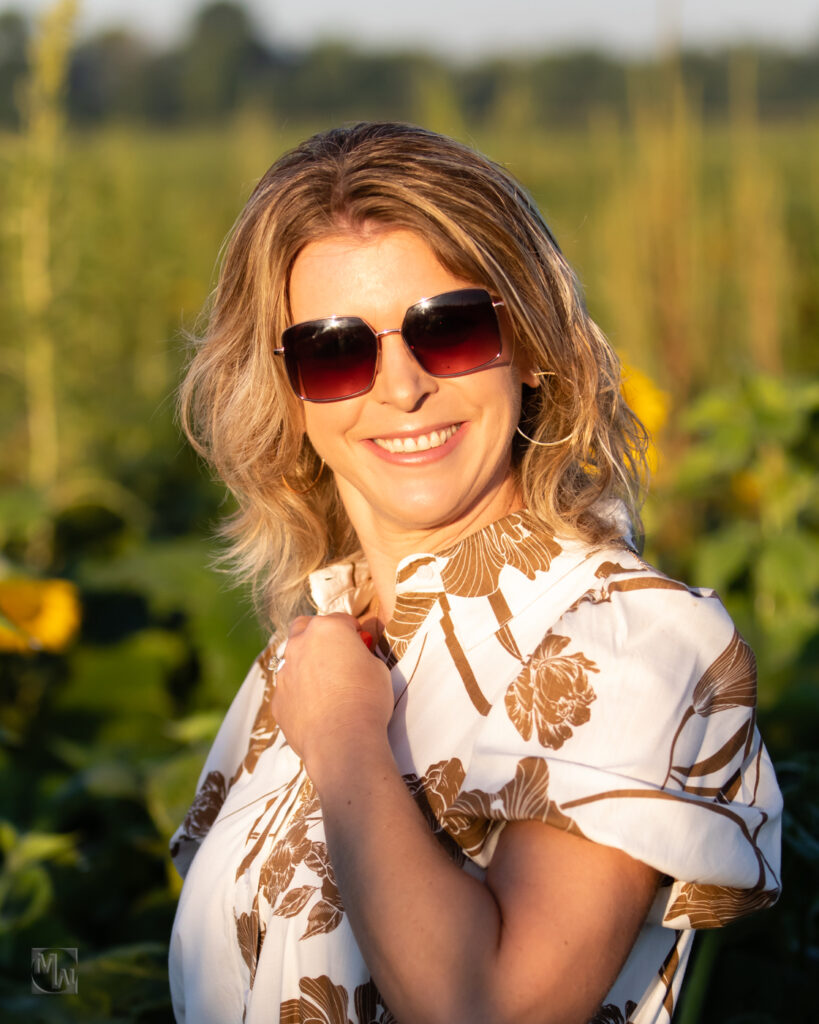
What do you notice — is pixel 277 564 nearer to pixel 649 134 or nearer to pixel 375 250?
pixel 375 250

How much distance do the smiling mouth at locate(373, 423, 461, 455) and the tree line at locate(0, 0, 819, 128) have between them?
13.3 ft

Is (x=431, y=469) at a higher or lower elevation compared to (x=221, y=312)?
lower

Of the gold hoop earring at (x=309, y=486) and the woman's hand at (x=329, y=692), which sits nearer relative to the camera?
the woman's hand at (x=329, y=692)

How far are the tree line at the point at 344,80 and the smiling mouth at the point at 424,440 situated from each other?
405 cm

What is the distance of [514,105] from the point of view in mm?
8000

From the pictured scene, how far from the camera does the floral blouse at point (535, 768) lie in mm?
1194

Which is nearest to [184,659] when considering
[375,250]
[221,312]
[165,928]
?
[165,928]

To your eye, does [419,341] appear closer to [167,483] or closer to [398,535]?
[398,535]

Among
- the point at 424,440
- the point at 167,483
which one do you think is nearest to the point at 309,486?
the point at 424,440

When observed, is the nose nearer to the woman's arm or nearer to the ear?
the ear

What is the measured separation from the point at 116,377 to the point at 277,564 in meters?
4.74

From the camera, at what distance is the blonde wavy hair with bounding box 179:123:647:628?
1.53 meters

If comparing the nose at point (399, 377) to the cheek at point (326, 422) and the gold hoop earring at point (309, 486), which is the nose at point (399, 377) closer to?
the cheek at point (326, 422)

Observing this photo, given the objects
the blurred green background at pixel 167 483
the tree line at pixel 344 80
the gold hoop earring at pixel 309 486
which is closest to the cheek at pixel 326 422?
the gold hoop earring at pixel 309 486
